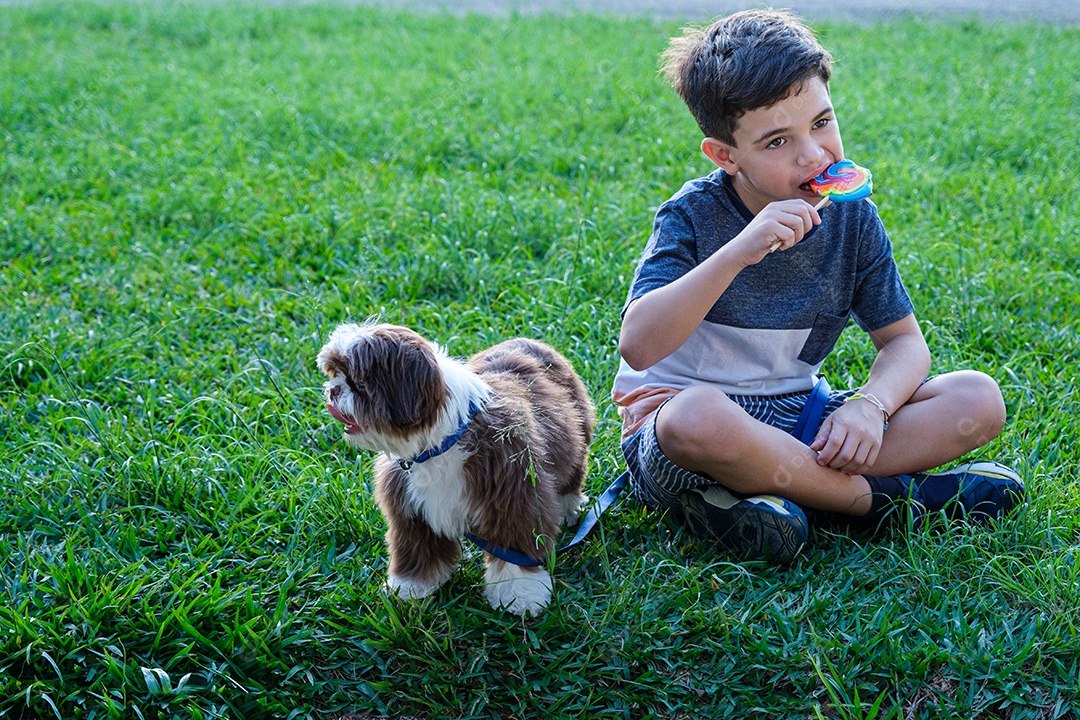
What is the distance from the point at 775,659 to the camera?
91.4 inches

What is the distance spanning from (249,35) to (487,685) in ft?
23.7

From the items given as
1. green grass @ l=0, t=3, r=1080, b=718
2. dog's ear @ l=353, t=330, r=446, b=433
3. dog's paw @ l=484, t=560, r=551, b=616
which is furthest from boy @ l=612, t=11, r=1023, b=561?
dog's ear @ l=353, t=330, r=446, b=433

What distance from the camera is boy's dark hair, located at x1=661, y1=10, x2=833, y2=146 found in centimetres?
252

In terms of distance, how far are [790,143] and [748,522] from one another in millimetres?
960

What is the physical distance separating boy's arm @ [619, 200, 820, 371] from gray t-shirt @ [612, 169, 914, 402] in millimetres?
218

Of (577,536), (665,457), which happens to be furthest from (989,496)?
(577,536)

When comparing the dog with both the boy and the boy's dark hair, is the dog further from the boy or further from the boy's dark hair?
the boy's dark hair

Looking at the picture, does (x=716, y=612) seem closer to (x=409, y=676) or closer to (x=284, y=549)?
(x=409, y=676)

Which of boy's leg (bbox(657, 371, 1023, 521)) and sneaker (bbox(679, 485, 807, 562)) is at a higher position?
boy's leg (bbox(657, 371, 1023, 521))

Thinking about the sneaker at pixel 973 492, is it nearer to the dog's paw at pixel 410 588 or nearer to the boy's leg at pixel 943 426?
the boy's leg at pixel 943 426

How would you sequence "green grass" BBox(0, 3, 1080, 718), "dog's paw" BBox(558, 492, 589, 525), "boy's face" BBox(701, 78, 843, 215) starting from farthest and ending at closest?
"dog's paw" BBox(558, 492, 589, 525) < "boy's face" BBox(701, 78, 843, 215) < "green grass" BBox(0, 3, 1080, 718)

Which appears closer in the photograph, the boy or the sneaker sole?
the boy

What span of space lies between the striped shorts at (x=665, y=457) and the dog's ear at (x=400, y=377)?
0.67 m

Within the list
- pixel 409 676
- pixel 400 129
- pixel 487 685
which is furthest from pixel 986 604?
pixel 400 129
